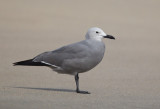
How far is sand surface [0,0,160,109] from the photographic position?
923cm

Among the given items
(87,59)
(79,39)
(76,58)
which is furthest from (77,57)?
(79,39)

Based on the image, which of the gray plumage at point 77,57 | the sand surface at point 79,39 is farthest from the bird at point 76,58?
the sand surface at point 79,39

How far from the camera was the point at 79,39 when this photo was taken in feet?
65.7

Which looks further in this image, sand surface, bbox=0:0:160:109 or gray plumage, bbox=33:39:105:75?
gray plumage, bbox=33:39:105:75

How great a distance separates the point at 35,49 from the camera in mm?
17172

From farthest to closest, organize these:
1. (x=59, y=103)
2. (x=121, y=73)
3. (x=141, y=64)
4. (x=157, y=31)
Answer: (x=157, y=31), (x=141, y=64), (x=121, y=73), (x=59, y=103)

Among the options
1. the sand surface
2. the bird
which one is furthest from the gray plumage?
the sand surface

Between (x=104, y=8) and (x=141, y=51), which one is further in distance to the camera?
(x=104, y=8)

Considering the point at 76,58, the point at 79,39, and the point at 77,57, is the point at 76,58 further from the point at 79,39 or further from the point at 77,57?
the point at 79,39

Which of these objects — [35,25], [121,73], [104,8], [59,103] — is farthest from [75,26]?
[59,103]

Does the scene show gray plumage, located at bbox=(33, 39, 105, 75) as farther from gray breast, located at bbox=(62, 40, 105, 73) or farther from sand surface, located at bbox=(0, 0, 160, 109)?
sand surface, located at bbox=(0, 0, 160, 109)

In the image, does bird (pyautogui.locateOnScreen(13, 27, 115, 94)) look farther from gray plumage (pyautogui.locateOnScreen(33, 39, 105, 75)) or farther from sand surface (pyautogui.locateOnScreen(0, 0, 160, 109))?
sand surface (pyautogui.locateOnScreen(0, 0, 160, 109))

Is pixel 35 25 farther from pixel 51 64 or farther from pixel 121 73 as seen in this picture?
pixel 51 64

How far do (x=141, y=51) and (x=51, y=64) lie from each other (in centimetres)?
747
